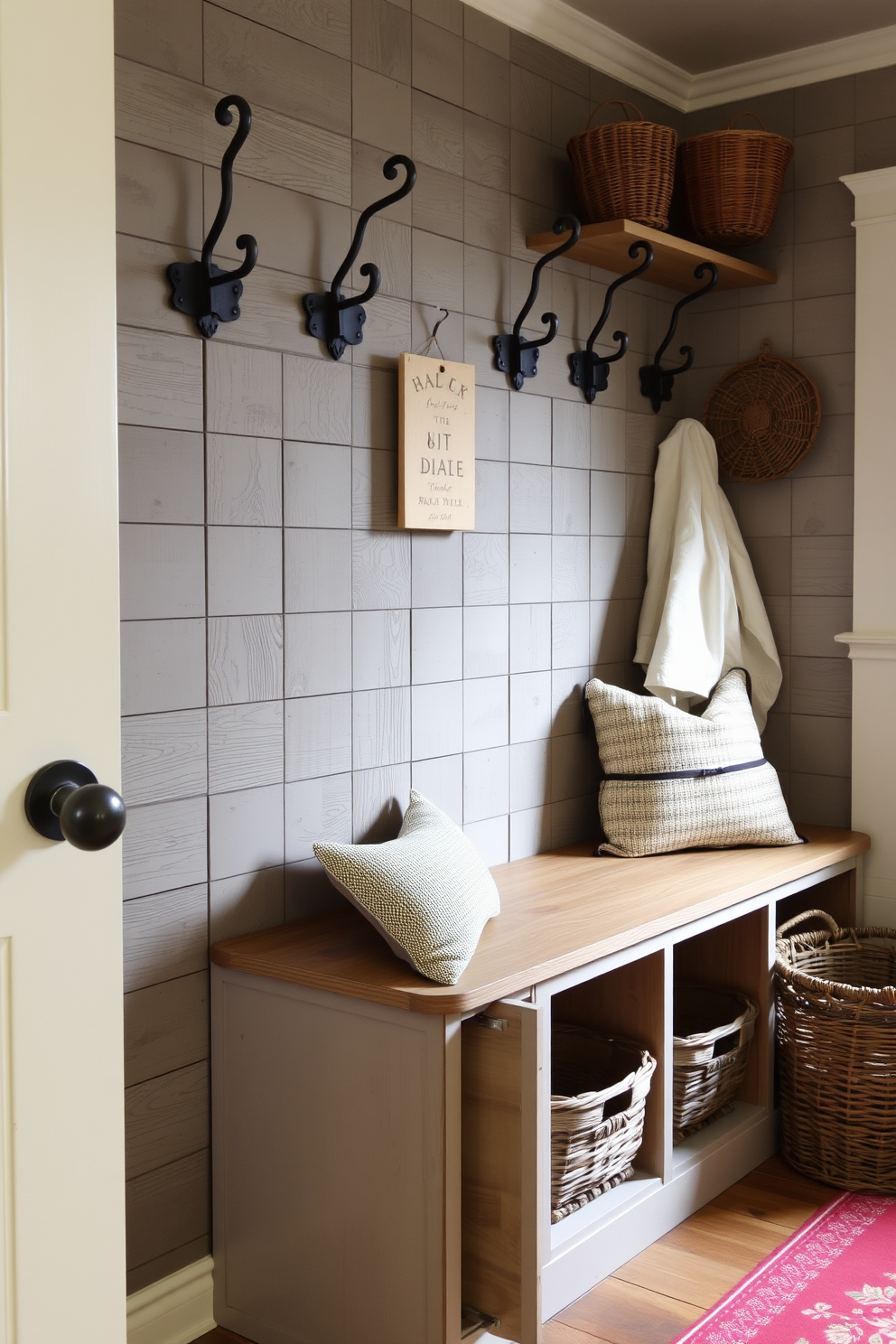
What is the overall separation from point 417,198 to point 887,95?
1251 millimetres

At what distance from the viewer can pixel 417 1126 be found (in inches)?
69.2

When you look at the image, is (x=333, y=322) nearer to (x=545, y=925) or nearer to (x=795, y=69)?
(x=545, y=925)

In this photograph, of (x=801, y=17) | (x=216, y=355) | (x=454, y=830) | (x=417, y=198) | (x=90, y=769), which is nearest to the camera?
(x=90, y=769)

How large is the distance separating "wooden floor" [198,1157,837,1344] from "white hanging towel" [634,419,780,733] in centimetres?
107

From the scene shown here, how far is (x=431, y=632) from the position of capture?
240 cm

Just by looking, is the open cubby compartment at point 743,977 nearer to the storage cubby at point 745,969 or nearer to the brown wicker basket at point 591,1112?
the storage cubby at point 745,969

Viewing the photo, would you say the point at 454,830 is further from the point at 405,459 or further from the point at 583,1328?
the point at 583,1328

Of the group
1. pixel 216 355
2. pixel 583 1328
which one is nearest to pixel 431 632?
pixel 216 355

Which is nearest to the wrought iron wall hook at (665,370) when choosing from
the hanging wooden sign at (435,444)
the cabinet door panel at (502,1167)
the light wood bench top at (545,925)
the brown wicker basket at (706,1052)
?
the hanging wooden sign at (435,444)

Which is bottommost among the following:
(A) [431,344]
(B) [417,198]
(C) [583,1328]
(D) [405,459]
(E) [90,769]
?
(C) [583,1328]

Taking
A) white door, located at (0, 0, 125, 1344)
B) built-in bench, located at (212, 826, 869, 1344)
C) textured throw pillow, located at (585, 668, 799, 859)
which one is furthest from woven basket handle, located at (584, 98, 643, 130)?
white door, located at (0, 0, 125, 1344)

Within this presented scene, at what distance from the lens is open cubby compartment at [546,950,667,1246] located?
2215 millimetres

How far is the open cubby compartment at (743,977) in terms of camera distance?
2.55m

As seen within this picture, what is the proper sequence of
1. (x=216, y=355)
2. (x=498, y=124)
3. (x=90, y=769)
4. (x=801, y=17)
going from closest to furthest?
(x=90, y=769), (x=216, y=355), (x=498, y=124), (x=801, y=17)
